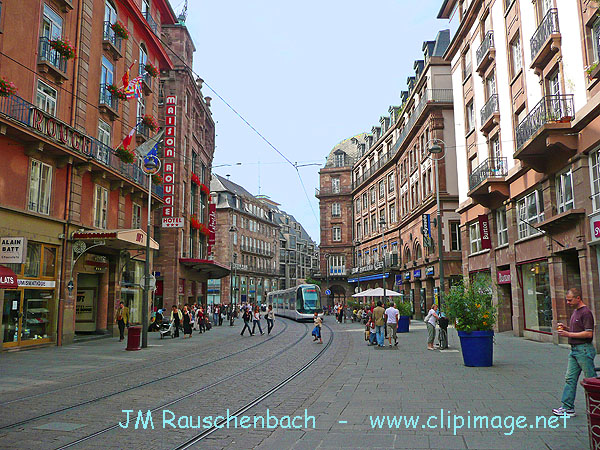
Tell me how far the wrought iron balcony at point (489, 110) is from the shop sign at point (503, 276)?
721 cm

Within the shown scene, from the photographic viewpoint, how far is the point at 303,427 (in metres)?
6.79

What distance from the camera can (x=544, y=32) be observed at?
714 inches

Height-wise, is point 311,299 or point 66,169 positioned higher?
point 66,169

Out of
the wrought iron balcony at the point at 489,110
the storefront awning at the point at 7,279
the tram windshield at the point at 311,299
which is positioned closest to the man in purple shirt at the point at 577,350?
the storefront awning at the point at 7,279

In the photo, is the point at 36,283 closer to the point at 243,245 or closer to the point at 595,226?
the point at 595,226

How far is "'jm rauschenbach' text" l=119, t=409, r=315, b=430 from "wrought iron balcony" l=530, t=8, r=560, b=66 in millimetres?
16269

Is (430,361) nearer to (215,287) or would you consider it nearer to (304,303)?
(304,303)

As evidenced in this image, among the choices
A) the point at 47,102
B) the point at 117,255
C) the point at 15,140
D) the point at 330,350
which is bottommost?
the point at 330,350

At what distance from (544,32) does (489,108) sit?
6874mm

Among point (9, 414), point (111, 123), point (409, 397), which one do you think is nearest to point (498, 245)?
point (409, 397)

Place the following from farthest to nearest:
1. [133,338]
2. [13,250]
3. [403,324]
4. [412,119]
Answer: [412,119]
[403,324]
[133,338]
[13,250]

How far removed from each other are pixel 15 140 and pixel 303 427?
50.2ft

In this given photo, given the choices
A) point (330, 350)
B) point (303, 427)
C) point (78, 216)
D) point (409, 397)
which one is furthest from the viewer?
point (78, 216)

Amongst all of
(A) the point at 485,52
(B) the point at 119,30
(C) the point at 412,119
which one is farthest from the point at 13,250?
(C) the point at 412,119
